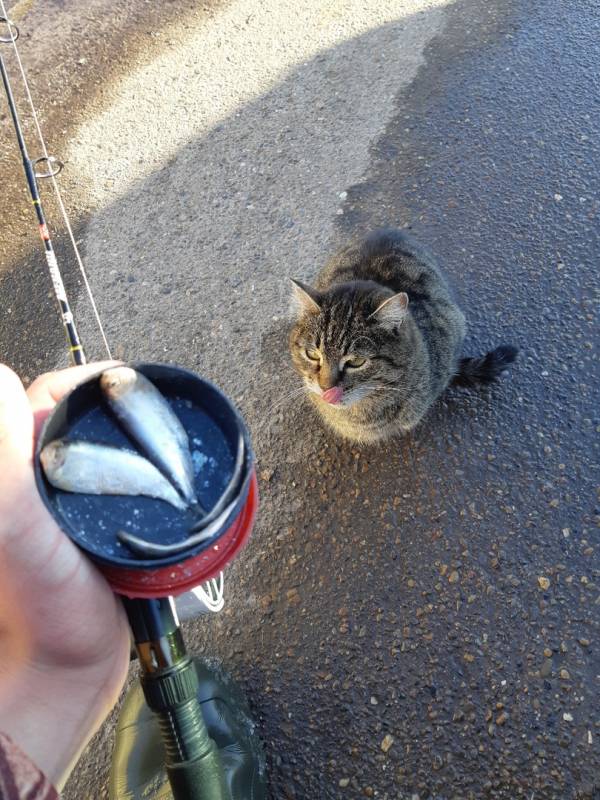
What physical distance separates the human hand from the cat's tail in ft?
5.11

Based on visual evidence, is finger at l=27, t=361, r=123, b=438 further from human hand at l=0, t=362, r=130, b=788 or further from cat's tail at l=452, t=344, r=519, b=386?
cat's tail at l=452, t=344, r=519, b=386

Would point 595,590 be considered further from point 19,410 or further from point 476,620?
point 19,410

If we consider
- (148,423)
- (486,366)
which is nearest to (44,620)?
(148,423)

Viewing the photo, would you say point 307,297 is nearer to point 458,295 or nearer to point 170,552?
point 458,295

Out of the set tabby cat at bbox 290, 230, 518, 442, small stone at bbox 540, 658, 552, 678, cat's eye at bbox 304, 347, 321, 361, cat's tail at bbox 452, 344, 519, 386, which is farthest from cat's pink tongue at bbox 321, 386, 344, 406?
small stone at bbox 540, 658, 552, 678

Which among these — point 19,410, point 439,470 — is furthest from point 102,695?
point 439,470

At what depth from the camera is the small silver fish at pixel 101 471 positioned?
1.20 metres

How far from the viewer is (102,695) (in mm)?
1396

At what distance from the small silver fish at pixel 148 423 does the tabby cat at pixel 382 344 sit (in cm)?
115

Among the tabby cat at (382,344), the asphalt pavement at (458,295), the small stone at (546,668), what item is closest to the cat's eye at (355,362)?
the tabby cat at (382,344)

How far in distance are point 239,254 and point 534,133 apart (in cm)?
158

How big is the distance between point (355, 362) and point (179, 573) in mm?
1358

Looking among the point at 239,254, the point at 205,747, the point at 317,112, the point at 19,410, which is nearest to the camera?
the point at 19,410

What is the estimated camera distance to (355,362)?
2396mm
